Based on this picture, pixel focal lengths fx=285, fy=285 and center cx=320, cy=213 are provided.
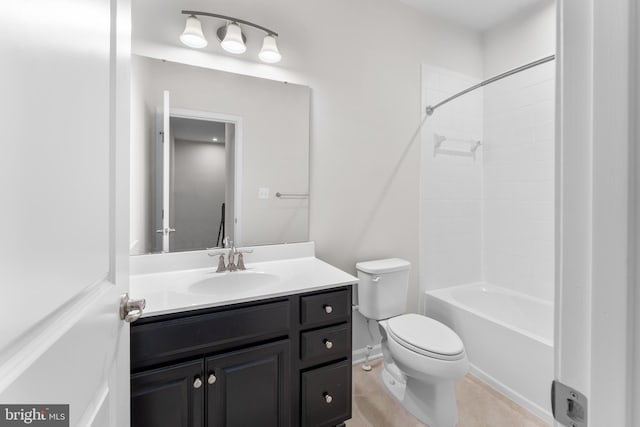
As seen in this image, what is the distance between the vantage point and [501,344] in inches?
71.2

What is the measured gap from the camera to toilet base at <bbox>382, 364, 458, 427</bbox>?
4.93 feet

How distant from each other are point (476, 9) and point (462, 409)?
111 inches

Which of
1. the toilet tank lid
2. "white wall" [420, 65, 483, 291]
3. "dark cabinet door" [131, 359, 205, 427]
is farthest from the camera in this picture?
"white wall" [420, 65, 483, 291]

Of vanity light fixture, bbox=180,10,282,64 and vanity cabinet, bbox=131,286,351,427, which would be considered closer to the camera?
vanity cabinet, bbox=131,286,351,427

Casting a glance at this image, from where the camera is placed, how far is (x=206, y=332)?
1.11 m

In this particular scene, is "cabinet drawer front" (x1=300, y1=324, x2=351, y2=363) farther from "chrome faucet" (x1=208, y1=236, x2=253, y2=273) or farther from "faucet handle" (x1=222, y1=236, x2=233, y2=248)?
"faucet handle" (x1=222, y1=236, x2=233, y2=248)

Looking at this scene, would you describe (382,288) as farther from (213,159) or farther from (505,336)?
(213,159)

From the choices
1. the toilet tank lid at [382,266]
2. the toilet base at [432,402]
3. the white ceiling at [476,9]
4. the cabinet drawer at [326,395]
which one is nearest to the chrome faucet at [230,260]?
the cabinet drawer at [326,395]

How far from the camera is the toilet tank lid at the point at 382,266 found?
1.88 metres

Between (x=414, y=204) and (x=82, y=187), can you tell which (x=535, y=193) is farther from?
(x=82, y=187)

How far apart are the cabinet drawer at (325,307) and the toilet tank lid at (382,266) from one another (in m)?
0.51

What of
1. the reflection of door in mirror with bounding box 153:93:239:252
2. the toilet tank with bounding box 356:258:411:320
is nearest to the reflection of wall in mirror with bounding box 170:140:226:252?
the reflection of door in mirror with bounding box 153:93:239:252

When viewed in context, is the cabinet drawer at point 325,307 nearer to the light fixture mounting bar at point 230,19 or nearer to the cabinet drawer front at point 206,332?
the cabinet drawer front at point 206,332

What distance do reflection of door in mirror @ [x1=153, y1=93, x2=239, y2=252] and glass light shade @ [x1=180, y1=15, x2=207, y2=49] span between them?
36 centimetres
